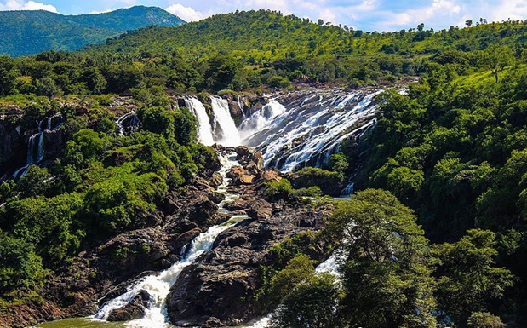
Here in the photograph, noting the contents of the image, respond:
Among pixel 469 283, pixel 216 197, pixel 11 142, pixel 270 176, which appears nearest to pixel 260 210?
pixel 216 197

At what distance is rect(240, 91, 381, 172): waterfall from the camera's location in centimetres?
7431

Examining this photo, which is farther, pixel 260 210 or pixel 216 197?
pixel 216 197

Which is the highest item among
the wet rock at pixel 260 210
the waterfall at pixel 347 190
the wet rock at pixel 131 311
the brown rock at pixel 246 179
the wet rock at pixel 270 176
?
the wet rock at pixel 270 176

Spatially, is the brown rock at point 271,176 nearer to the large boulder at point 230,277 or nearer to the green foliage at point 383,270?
the large boulder at point 230,277

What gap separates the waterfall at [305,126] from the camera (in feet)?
244

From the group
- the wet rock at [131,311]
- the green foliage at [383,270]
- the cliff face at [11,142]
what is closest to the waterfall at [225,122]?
the cliff face at [11,142]

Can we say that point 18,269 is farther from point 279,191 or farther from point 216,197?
point 279,191

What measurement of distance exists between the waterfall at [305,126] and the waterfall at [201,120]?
699 centimetres

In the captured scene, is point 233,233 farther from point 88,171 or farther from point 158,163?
point 88,171

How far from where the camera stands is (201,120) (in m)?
90.3

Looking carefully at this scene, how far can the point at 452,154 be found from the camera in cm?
5412

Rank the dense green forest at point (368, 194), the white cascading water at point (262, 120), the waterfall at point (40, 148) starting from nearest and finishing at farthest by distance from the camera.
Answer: the dense green forest at point (368, 194) < the waterfall at point (40, 148) < the white cascading water at point (262, 120)

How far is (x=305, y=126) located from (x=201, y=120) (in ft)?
62.3

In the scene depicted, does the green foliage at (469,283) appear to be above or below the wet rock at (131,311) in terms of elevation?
above
